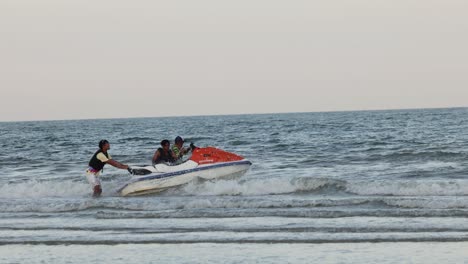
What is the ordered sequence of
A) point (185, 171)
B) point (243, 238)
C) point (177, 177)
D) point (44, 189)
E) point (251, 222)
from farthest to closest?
1. point (44, 189)
2. point (185, 171)
3. point (177, 177)
4. point (251, 222)
5. point (243, 238)

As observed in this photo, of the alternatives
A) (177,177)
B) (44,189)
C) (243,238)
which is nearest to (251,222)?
(243,238)

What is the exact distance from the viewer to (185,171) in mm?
18109

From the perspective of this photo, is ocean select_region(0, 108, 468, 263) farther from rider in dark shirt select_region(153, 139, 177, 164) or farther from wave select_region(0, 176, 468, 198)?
rider in dark shirt select_region(153, 139, 177, 164)

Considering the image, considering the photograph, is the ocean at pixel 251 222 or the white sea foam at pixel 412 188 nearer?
the ocean at pixel 251 222

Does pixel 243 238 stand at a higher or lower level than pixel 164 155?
lower

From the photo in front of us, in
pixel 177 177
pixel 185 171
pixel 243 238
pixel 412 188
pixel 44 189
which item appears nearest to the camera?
pixel 243 238

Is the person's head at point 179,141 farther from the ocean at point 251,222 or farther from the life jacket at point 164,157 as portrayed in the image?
the ocean at point 251,222

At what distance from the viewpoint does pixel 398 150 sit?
1211 inches

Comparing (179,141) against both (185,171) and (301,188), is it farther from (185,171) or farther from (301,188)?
(301,188)

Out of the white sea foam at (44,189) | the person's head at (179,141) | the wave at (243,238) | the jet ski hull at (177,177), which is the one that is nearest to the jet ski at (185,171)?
the jet ski hull at (177,177)

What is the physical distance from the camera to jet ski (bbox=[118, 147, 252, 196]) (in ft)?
57.4

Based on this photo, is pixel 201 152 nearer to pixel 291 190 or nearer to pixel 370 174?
pixel 291 190

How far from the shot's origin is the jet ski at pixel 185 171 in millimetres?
17500

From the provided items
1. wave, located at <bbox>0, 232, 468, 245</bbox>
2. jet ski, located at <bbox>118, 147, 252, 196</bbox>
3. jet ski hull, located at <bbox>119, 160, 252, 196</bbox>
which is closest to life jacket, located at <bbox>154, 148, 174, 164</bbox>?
jet ski, located at <bbox>118, 147, 252, 196</bbox>
